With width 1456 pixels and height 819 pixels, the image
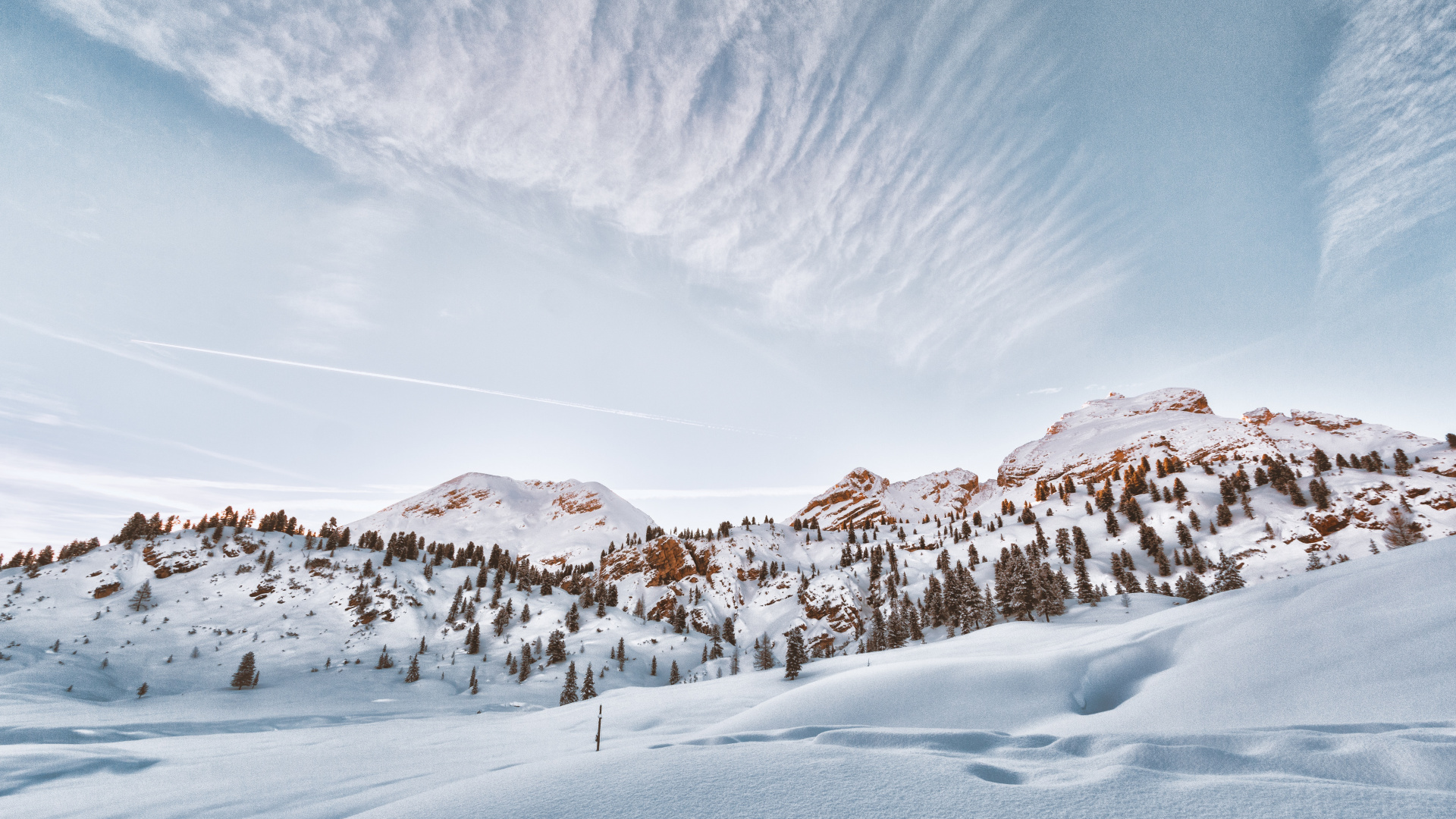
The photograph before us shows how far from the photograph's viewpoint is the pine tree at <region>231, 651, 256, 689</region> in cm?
9038

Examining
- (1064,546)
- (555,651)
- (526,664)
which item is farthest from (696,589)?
(1064,546)

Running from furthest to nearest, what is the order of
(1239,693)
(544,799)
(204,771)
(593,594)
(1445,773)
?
(593,594)
(204,771)
(1239,693)
(544,799)
(1445,773)

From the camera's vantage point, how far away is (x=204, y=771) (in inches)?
916

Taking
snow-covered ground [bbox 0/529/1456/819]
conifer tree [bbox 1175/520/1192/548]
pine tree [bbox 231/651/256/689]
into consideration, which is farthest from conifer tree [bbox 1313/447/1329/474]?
pine tree [bbox 231/651/256/689]

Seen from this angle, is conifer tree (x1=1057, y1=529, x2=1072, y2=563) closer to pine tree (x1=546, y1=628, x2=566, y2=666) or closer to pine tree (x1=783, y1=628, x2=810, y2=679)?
pine tree (x1=783, y1=628, x2=810, y2=679)

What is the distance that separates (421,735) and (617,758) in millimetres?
34443

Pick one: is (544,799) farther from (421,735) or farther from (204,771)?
(421,735)

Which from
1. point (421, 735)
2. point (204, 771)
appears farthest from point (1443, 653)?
point (421, 735)

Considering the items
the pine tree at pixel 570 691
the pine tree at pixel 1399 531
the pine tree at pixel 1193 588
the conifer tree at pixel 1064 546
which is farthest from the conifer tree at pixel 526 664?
the pine tree at pixel 1399 531

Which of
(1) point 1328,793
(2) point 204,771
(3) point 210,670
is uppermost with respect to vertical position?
(1) point 1328,793

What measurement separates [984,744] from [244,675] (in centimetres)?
13006

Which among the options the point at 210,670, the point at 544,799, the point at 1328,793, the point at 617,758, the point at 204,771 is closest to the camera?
the point at 1328,793

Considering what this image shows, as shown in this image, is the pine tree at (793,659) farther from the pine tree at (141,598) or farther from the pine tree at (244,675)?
the pine tree at (141,598)

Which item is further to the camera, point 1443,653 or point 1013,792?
point 1443,653
